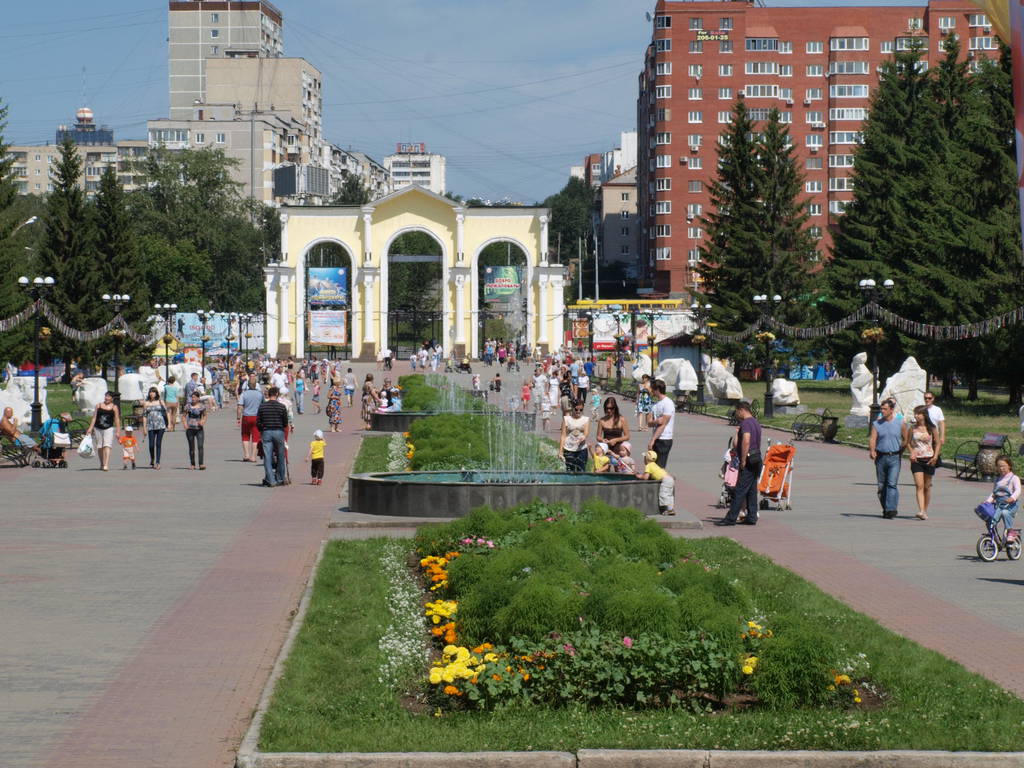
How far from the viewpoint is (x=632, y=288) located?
486 ft

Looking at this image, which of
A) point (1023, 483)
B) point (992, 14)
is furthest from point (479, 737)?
point (1023, 483)

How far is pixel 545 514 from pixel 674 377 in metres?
42.9

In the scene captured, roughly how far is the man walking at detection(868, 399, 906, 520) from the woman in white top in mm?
4211

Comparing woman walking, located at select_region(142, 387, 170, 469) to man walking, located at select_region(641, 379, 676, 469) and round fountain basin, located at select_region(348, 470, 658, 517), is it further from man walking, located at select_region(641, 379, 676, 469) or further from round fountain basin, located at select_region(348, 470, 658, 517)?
man walking, located at select_region(641, 379, 676, 469)

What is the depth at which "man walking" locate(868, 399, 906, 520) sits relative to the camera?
18641 millimetres

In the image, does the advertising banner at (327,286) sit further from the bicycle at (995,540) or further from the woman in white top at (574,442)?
the bicycle at (995,540)

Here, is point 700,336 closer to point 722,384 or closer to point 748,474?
point 722,384

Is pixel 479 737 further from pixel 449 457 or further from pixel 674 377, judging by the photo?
pixel 674 377

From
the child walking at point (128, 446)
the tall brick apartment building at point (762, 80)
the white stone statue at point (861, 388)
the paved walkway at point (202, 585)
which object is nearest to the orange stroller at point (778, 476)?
the paved walkway at point (202, 585)

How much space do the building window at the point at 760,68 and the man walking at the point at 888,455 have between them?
95482 mm

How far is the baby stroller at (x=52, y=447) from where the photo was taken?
87.4 ft

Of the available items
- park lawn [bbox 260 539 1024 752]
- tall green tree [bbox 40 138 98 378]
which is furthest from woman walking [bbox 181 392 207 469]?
tall green tree [bbox 40 138 98 378]

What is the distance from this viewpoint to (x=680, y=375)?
53656 millimetres

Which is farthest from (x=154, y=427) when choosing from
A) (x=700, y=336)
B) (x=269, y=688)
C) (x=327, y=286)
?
(x=327, y=286)
